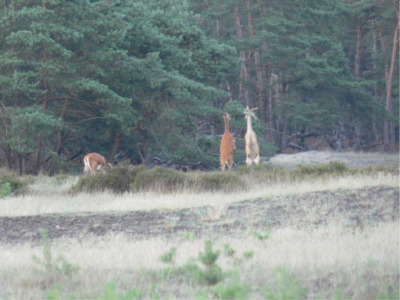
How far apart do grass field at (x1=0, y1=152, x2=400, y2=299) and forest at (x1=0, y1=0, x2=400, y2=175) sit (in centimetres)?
840

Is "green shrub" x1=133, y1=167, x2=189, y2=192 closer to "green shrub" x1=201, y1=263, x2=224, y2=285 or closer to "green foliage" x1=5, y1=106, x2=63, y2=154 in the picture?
"green foliage" x1=5, y1=106, x2=63, y2=154

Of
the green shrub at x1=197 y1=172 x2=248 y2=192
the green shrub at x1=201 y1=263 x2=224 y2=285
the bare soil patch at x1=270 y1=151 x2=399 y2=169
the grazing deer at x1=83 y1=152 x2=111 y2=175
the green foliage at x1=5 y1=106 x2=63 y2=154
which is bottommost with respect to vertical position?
the bare soil patch at x1=270 y1=151 x2=399 y2=169

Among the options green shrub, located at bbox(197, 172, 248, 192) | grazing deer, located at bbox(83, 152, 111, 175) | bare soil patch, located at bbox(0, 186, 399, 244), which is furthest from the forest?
bare soil patch, located at bbox(0, 186, 399, 244)

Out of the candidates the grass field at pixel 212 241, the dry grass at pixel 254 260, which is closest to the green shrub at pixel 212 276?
the grass field at pixel 212 241

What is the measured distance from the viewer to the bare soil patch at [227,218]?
1006cm

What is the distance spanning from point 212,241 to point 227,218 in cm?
223

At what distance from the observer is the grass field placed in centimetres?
611

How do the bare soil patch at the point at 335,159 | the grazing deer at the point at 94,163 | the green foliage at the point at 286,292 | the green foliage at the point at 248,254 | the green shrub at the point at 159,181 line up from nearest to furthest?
the green foliage at the point at 286,292, the green foliage at the point at 248,254, the green shrub at the point at 159,181, the grazing deer at the point at 94,163, the bare soil patch at the point at 335,159

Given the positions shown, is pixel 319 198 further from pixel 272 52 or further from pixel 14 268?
pixel 272 52

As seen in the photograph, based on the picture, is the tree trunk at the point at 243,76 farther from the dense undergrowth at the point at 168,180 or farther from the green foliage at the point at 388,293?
the green foliage at the point at 388,293

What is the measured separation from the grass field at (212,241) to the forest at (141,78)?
8399 mm

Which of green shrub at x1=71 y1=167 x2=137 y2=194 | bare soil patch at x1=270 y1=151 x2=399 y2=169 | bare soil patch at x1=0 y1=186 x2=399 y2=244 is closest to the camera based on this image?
bare soil patch at x1=0 y1=186 x2=399 y2=244

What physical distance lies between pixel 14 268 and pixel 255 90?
119 feet

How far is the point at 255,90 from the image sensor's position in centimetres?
4250
